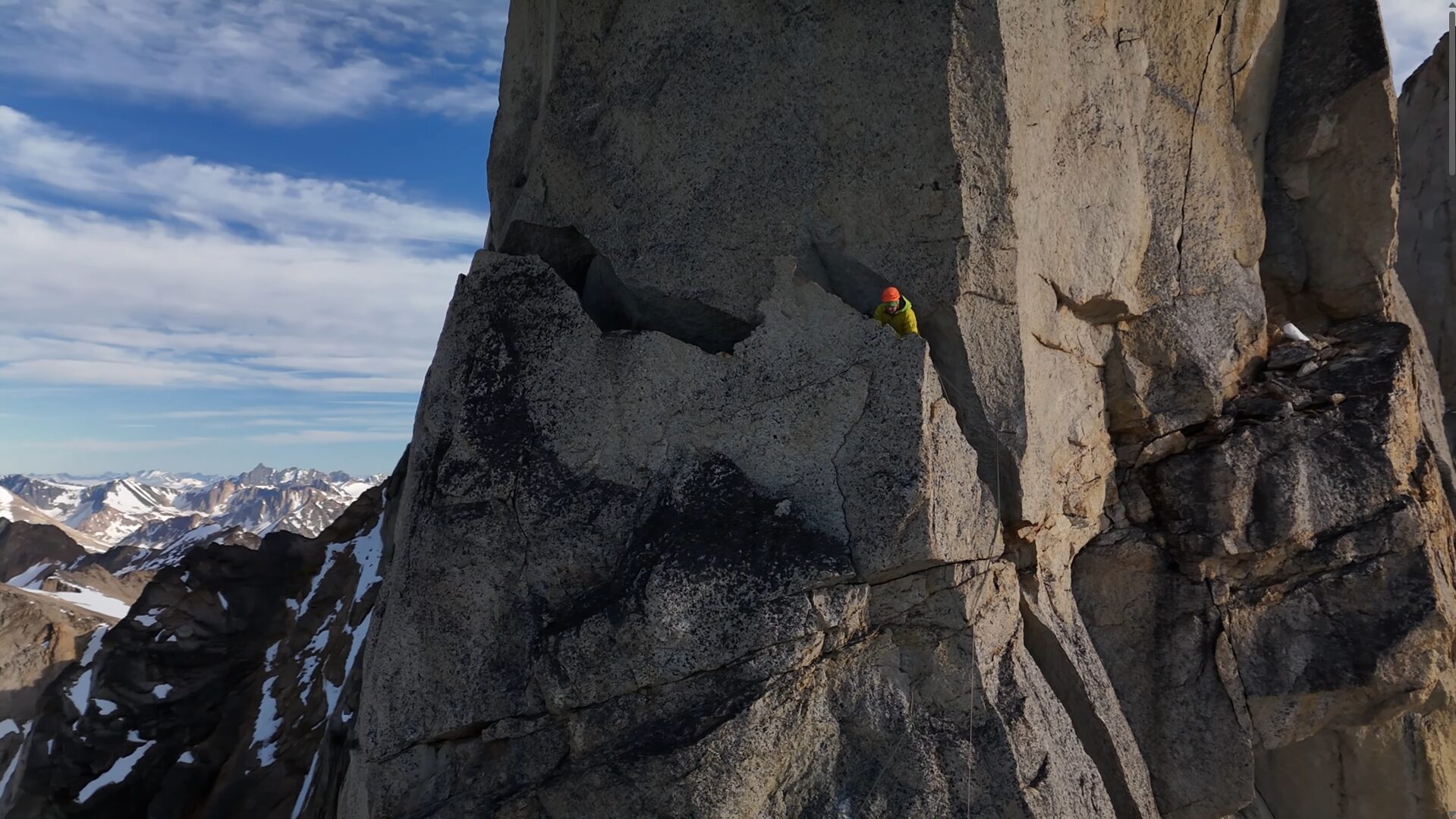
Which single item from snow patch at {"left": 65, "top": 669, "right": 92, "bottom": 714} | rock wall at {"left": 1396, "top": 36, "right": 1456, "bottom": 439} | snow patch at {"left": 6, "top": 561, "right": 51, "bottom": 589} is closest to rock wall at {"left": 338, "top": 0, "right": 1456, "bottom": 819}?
rock wall at {"left": 1396, "top": 36, "right": 1456, "bottom": 439}

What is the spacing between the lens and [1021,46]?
801 cm

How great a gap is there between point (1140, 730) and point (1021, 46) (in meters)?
6.58

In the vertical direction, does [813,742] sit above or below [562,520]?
below

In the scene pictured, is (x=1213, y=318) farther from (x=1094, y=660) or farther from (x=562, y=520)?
(x=562, y=520)

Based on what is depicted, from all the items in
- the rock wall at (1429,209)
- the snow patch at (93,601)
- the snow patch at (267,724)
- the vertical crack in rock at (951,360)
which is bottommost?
the snow patch at (267,724)

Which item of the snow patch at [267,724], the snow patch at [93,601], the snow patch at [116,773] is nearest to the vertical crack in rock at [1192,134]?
the snow patch at [267,724]

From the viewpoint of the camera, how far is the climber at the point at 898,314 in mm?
7297

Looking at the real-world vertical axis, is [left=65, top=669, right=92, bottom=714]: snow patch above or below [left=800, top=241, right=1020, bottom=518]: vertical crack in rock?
below

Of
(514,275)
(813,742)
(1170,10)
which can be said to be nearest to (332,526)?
(514,275)

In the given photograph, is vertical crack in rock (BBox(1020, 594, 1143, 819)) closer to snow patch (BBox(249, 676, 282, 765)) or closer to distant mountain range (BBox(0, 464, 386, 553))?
snow patch (BBox(249, 676, 282, 765))

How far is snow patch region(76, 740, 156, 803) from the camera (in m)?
16.8

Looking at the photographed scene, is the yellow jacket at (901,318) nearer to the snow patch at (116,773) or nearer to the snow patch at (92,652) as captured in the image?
the snow patch at (116,773)

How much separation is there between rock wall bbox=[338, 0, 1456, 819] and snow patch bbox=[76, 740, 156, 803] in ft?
40.4

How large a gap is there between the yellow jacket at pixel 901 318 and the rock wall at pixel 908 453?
0.62 feet
